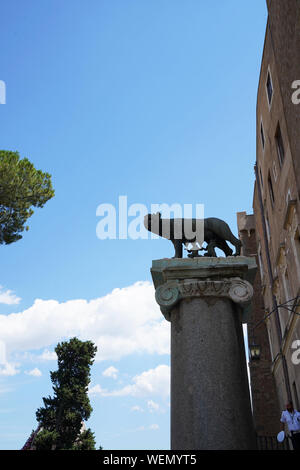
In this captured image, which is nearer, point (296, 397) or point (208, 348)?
point (208, 348)

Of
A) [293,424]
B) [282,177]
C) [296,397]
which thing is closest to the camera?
[293,424]

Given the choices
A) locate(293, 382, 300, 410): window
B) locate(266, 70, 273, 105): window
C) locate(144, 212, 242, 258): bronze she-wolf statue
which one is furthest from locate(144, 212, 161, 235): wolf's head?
locate(266, 70, 273, 105): window

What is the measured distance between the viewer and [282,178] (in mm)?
17688

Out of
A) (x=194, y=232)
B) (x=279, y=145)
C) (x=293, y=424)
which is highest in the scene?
(x=279, y=145)

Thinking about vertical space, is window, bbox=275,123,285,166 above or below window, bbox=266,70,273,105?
below

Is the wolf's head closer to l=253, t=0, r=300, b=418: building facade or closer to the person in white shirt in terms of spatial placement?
the person in white shirt

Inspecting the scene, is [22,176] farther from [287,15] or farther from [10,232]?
[287,15]

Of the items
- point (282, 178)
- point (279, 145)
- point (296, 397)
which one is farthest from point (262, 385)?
point (279, 145)

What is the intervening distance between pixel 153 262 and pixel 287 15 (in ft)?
39.3

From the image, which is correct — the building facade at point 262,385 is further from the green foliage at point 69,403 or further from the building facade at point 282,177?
the green foliage at point 69,403

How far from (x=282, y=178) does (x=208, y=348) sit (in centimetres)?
1349

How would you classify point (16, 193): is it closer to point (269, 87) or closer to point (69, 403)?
point (269, 87)

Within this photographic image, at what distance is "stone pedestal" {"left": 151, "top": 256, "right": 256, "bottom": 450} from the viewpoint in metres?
5.18
